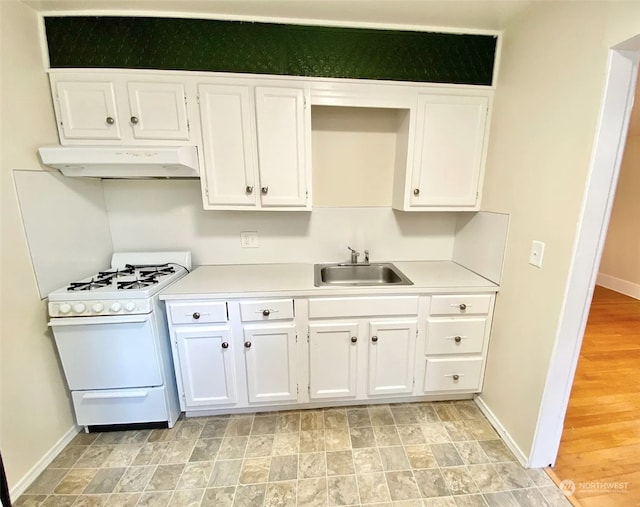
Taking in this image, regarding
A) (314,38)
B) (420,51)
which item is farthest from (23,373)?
(420,51)

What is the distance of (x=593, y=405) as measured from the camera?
1973 mm

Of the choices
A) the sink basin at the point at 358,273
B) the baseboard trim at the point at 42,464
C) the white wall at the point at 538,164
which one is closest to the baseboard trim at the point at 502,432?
the white wall at the point at 538,164

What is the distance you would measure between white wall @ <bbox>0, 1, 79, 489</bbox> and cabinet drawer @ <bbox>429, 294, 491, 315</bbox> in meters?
2.28

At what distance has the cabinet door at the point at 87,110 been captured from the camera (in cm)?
166

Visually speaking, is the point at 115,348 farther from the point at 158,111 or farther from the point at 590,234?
the point at 590,234

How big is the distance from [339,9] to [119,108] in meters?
1.41

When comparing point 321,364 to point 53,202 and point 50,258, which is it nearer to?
point 50,258

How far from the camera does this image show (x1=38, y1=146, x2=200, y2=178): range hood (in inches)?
60.4

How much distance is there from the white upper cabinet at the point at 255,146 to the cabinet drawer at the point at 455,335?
118cm

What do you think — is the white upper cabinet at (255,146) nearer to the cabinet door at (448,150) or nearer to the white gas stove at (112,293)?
the white gas stove at (112,293)

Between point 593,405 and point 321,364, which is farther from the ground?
point 321,364

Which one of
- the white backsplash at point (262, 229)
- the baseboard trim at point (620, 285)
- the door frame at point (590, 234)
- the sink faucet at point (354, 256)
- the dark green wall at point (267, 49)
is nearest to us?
the door frame at point (590, 234)

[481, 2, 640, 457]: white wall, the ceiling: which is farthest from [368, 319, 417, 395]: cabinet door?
the ceiling

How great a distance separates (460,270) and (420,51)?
150 cm
